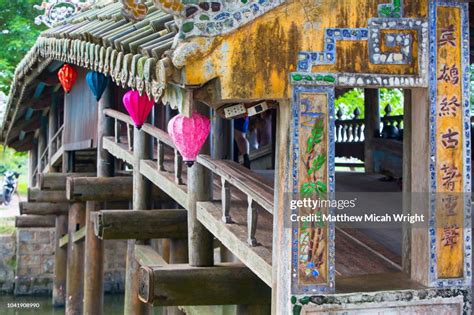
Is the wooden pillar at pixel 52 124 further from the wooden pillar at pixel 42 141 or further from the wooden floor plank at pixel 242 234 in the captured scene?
the wooden floor plank at pixel 242 234

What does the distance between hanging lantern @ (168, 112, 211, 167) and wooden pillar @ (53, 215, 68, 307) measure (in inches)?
465

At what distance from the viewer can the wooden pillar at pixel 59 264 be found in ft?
56.8

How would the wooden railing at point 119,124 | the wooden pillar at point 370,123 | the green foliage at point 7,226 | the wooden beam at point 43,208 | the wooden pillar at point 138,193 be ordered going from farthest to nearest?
the green foliage at point 7,226 → the wooden beam at point 43,208 → the wooden pillar at point 370,123 → the wooden railing at point 119,124 → the wooden pillar at point 138,193

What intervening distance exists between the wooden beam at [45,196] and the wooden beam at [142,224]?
5.17 m

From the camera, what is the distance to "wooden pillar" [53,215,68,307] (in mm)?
17312

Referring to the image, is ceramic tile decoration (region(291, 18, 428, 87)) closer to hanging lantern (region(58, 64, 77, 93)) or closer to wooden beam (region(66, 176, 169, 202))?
wooden beam (region(66, 176, 169, 202))

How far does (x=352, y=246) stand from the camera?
6.87m

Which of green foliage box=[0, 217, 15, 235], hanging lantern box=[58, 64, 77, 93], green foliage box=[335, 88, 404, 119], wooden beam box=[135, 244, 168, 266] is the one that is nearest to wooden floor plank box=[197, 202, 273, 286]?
wooden beam box=[135, 244, 168, 266]

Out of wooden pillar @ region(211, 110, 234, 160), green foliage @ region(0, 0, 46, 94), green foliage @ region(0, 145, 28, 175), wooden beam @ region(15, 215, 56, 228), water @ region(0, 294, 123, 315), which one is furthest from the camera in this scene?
green foliage @ region(0, 145, 28, 175)

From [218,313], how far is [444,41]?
4833mm

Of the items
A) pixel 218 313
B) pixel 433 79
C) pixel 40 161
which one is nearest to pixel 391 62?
pixel 433 79

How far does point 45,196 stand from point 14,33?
633 centimetres

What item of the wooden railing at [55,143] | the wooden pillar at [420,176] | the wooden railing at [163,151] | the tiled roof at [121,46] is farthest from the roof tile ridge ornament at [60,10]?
the wooden pillar at [420,176]

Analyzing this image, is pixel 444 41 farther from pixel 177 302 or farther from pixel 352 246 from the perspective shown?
pixel 177 302
